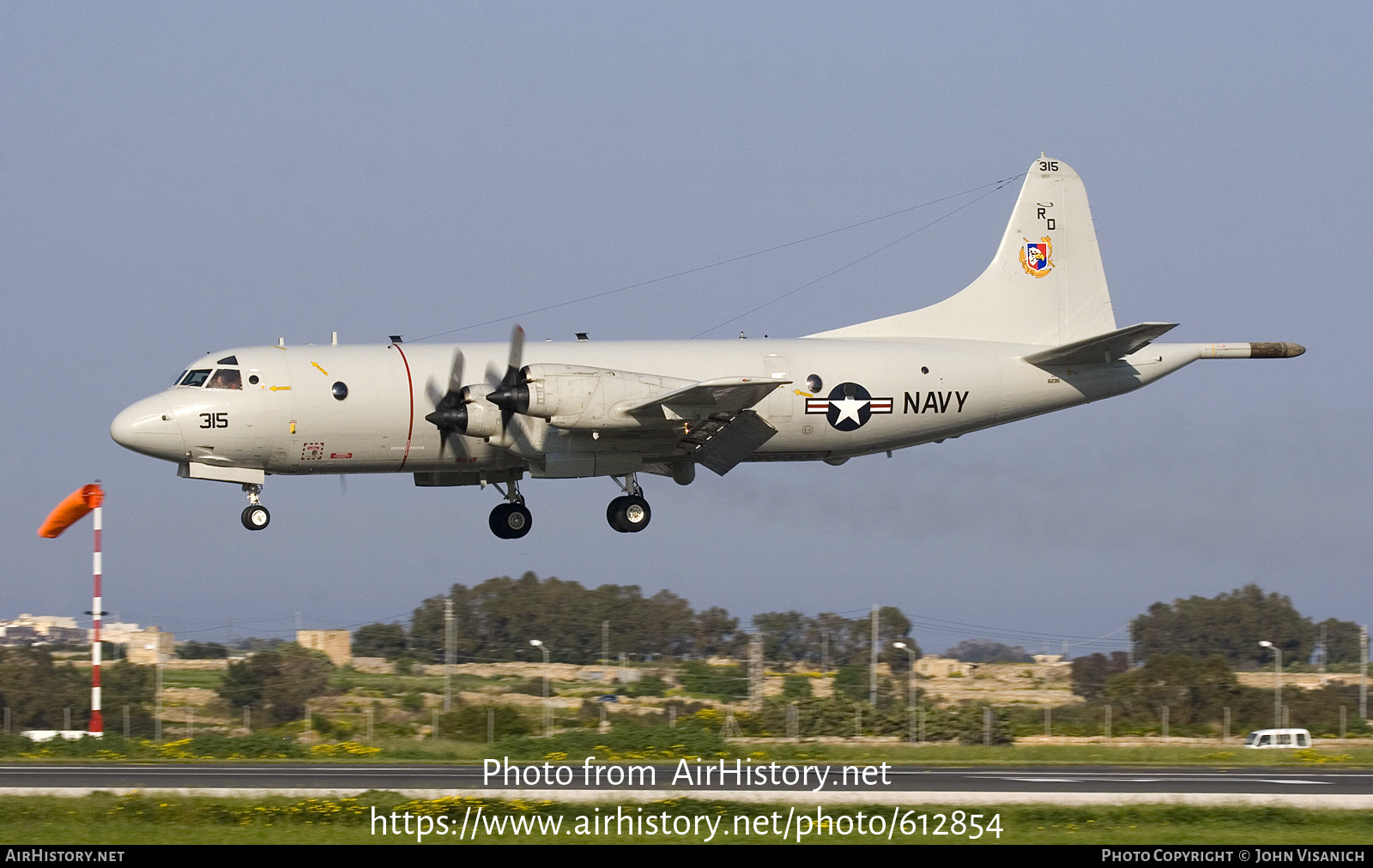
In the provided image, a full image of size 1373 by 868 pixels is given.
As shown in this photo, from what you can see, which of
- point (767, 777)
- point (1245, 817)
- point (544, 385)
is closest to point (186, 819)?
point (767, 777)

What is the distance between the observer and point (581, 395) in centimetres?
2505

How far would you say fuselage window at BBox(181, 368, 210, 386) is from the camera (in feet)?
83.4

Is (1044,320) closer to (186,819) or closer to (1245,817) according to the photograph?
(1245,817)

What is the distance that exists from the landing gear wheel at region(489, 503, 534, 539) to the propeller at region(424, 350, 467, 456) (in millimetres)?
2509

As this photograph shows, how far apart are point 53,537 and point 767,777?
16.9m

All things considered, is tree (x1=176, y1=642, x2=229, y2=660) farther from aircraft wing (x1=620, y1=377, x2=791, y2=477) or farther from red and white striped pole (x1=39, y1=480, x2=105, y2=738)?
aircraft wing (x1=620, y1=377, x2=791, y2=477)

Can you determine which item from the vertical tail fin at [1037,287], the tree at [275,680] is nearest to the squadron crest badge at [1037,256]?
the vertical tail fin at [1037,287]

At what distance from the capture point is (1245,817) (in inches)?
693

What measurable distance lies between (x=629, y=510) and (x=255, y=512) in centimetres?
670

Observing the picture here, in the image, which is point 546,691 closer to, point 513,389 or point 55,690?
point 513,389

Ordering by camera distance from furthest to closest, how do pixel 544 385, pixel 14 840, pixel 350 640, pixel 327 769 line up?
pixel 350 640 < pixel 544 385 < pixel 327 769 < pixel 14 840

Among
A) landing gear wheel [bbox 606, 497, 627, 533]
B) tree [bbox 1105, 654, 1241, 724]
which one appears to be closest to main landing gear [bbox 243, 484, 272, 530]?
landing gear wheel [bbox 606, 497, 627, 533]

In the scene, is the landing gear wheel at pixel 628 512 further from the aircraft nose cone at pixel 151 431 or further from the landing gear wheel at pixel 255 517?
the aircraft nose cone at pixel 151 431

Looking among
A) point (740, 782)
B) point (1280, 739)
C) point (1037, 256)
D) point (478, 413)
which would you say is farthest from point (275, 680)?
point (1280, 739)
